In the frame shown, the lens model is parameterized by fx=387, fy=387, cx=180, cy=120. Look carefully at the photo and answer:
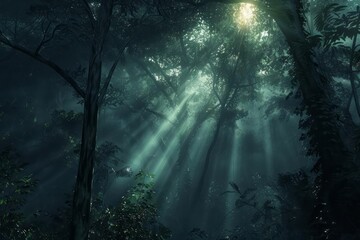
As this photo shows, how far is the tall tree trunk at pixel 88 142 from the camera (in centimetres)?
689

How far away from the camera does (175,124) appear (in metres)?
24.9

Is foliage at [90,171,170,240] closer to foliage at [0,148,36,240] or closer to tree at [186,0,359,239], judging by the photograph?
foliage at [0,148,36,240]

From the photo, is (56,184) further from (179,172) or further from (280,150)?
(280,150)

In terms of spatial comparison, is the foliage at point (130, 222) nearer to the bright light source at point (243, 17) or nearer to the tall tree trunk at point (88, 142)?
the tall tree trunk at point (88, 142)

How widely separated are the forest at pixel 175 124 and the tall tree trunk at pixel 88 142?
2 centimetres

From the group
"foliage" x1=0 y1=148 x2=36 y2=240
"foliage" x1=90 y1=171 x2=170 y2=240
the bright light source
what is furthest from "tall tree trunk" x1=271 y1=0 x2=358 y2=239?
the bright light source

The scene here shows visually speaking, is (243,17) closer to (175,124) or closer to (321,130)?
(175,124)

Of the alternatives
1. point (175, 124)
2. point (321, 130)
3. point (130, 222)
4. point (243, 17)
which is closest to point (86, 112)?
point (130, 222)

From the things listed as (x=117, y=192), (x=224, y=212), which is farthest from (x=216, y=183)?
(x=117, y=192)

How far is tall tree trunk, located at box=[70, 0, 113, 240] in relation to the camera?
22.6 feet

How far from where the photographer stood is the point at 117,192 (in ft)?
89.4

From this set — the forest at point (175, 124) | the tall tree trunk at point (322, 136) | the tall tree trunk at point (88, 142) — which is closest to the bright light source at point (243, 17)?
the forest at point (175, 124)

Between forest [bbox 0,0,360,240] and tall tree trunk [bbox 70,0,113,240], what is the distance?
25 millimetres

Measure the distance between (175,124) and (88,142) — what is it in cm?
1744
